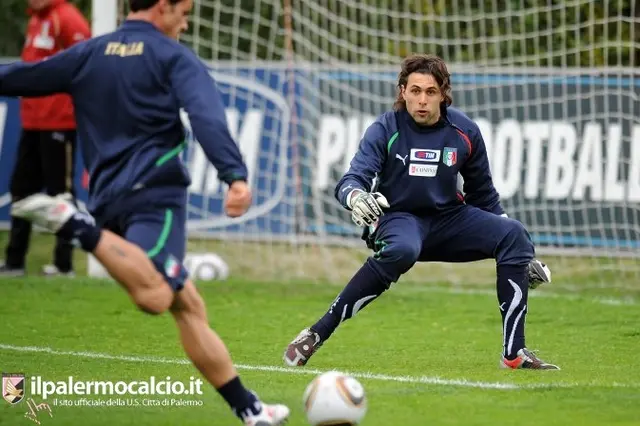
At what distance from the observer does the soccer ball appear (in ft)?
19.2

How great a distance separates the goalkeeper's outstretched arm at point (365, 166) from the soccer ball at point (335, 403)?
187 centimetres

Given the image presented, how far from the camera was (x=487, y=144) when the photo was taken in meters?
13.6

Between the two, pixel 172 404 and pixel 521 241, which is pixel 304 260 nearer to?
pixel 521 241

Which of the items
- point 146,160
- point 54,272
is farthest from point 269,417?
point 54,272

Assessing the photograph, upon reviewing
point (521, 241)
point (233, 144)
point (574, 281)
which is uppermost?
point (233, 144)

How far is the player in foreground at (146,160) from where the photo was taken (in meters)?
5.77

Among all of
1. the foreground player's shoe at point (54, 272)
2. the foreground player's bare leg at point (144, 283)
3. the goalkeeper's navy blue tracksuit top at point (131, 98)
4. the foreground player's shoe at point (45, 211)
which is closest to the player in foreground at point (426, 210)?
the goalkeeper's navy blue tracksuit top at point (131, 98)

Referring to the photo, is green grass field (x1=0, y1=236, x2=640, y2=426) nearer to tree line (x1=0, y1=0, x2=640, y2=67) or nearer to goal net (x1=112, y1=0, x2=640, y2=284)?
goal net (x1=112, y1=0, x2=640, y2=284)

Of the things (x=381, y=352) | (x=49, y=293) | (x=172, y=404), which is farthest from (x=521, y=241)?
(x=49, y=293)

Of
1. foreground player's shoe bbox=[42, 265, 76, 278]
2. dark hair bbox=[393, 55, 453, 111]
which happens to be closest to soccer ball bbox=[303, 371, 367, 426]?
dark hair bbox=[393, 55, 453, 111]

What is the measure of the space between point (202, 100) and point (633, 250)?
316 inches

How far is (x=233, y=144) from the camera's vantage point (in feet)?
19.6

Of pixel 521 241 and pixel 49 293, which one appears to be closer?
pixel 521 241

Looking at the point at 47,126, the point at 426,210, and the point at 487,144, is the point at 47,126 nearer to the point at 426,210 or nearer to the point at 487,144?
the point at 487,144
